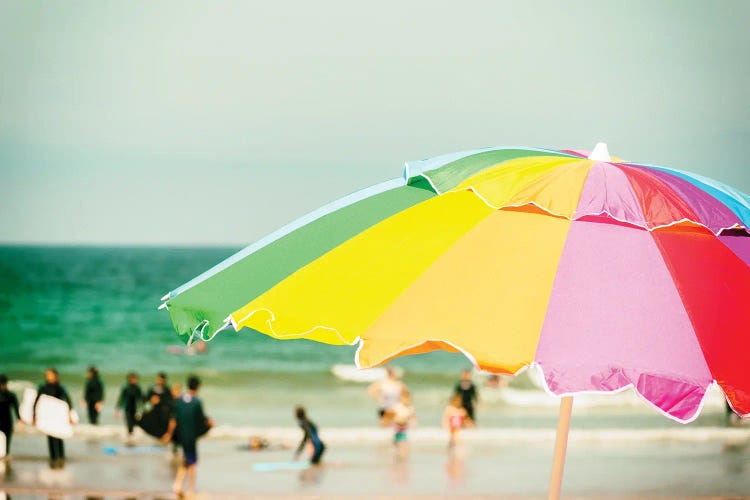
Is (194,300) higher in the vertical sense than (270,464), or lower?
higher

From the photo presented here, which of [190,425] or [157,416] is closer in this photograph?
[190,425]

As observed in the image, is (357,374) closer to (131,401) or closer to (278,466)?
(131,401)

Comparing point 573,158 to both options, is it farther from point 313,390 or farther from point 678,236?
point 313,390

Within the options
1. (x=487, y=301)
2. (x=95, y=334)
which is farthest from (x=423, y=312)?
(x=95, y=334)

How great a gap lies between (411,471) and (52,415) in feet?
17.6

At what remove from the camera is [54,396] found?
16828mm

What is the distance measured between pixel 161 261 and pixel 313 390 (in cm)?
7420

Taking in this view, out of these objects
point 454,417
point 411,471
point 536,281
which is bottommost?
point 411,471

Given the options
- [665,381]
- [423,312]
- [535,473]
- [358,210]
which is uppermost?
[358,210]

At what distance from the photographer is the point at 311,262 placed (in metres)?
4.06

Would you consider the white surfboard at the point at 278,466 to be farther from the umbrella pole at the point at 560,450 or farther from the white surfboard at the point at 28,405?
the umbrella pole at the point at 560,450

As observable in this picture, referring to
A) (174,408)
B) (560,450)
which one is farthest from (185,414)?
(560,450)

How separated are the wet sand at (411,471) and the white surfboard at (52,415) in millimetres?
608

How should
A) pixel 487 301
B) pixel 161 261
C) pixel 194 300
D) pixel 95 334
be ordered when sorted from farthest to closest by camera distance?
pixel 161 261
pixel 95 334
pixel 194 300
pixel 487 301
